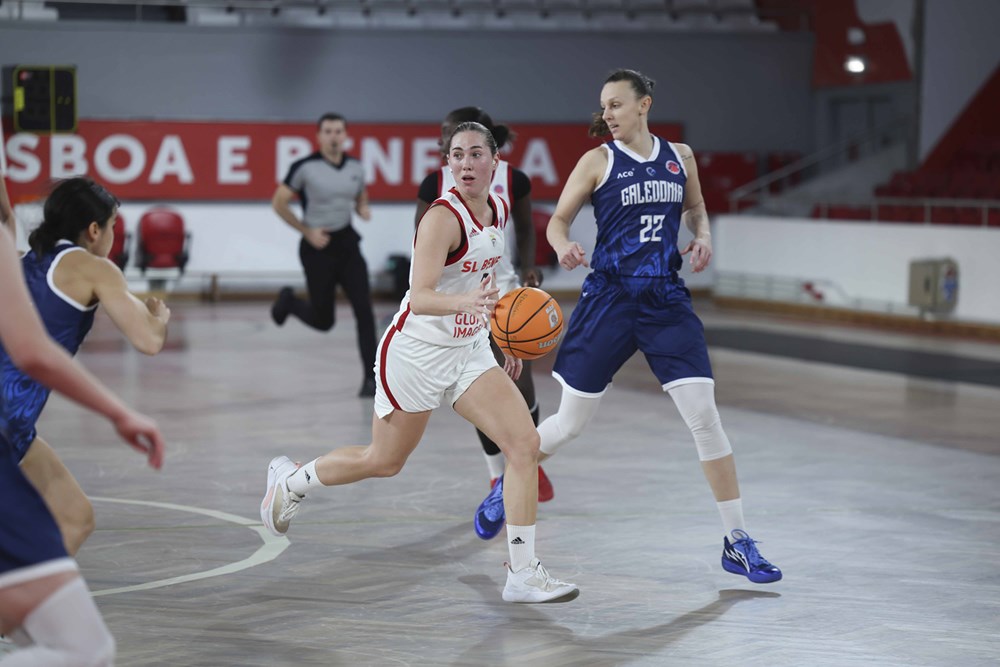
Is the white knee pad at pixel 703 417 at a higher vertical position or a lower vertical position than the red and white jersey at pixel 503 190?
lower

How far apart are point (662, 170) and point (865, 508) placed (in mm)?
2554

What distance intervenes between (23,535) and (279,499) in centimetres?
332

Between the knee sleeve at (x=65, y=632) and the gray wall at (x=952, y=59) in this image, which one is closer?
the knee sleeve at (x=65, y=632)

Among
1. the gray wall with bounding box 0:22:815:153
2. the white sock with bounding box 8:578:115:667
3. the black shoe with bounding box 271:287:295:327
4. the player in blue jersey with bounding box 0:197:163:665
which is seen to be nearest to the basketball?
the player in blue jersey with bounding box 0:197:163:665

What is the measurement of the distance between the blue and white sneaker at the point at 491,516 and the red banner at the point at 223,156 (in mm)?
14644

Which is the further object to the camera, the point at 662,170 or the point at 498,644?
the point at 662,170

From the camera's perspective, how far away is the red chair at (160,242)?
2125 cm

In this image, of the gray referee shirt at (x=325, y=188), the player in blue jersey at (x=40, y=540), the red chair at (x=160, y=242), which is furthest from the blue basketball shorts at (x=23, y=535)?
the red chair at (x=160, y=242)

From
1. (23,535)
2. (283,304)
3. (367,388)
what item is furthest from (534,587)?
(283,304)

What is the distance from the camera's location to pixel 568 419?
6.75m

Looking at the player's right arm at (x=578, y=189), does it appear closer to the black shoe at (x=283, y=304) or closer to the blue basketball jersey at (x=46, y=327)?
the blue basketball jersey at (x=46, y=327)

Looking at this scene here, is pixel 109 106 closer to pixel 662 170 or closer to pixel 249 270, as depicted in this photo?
pixel 249 270

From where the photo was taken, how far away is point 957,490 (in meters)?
8.58


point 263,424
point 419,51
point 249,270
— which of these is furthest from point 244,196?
point 263,424
